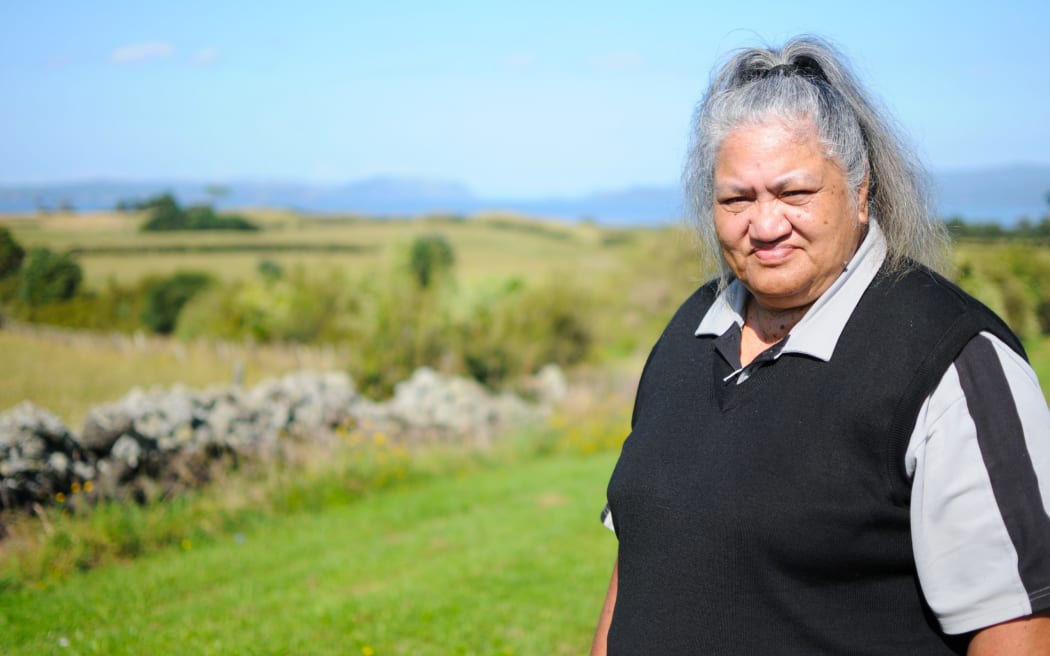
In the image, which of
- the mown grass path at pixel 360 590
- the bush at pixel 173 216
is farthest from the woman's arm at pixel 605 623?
the bush at pixel 173 216

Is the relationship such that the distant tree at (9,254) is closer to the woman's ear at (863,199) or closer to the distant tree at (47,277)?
the distant tree at (47,277)

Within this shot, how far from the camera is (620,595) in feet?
7.70

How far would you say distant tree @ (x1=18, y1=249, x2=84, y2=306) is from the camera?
1162 centimetres

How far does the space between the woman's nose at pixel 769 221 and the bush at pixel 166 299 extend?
1518 cm

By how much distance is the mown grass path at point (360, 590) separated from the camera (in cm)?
513

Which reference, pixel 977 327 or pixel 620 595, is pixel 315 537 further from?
pixel 977 327

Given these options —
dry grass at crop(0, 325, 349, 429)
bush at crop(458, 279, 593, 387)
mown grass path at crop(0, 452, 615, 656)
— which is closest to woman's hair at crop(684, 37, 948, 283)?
mown grass path at crop(0, 452, 615, 656)

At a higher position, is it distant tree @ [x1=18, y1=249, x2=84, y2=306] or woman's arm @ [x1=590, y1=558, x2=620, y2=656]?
distant tree @ [x1=18, y1=249, x2=84, y2=306]

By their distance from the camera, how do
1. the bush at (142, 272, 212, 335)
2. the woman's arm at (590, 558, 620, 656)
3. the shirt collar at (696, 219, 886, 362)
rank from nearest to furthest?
the shirt collar at (696, 219, 886, 362), the woman's arm at (590, 558, 620, 656), the bush at (142, 272, 212, 335)

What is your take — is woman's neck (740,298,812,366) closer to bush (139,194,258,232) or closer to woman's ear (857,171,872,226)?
woman's ear (857,171,872,226)

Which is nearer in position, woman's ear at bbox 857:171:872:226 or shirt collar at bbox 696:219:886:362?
shirt collar at bbox 696:219:886:362

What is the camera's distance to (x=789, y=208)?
2053 mm

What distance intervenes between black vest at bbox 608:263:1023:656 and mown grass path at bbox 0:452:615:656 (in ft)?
10.9

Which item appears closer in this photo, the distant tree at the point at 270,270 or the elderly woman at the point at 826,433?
the elderly woman at the point at 826,433
